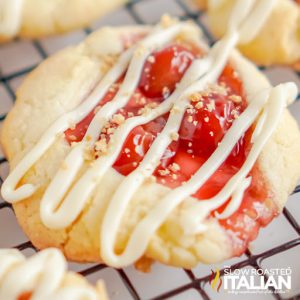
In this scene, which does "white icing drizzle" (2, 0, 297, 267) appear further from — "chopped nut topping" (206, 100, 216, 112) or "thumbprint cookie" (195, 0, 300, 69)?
"thumbprint cookie" (195, 0, 300, 69)

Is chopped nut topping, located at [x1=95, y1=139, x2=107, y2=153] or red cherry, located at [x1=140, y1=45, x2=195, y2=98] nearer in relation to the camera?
chopped nut topping, located at [x1=95, y1=139, x2=107, y2=153]

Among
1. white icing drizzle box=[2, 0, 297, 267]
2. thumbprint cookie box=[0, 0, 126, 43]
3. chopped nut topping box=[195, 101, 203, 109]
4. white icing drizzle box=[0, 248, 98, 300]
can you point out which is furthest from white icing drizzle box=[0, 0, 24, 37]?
white icing drizzle box=[0, 248, 98, 300]

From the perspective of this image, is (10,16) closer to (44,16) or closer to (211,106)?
(44,16)

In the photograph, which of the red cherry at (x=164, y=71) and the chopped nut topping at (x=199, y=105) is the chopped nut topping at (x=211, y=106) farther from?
the red cherry at (x=164, y=71)

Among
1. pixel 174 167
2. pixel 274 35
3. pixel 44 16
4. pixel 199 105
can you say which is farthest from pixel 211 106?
pixel 44 16

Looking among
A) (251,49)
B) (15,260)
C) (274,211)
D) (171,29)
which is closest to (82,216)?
(15,260)

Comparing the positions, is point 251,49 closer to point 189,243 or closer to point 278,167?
point 278,167
